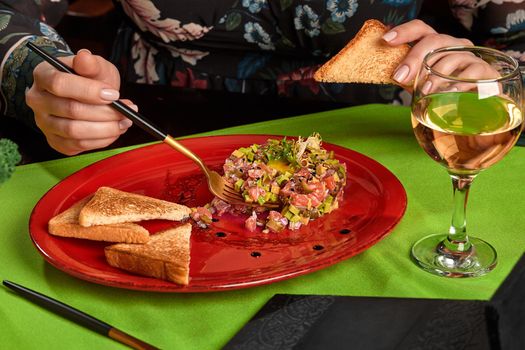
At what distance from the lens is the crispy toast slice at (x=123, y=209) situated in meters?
1.10

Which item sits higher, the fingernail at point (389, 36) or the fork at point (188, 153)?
the fingernail at point (389, 36)

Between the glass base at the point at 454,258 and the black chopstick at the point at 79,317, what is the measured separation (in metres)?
0.41

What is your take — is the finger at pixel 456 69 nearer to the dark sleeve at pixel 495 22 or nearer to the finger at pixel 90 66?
the finger at pixel 90 66

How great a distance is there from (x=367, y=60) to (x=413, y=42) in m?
0.13

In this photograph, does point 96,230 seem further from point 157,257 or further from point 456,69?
point 456,69

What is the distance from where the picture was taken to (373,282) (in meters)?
1.04

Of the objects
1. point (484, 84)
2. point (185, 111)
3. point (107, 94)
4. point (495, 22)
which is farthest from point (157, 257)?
point (495, 22)

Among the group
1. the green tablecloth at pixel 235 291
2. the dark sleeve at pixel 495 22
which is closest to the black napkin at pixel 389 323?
the green tablecloth at pixel 235 291

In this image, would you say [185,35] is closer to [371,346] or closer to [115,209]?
[115,209]

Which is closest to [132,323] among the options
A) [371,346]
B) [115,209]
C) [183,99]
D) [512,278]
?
[115,209]

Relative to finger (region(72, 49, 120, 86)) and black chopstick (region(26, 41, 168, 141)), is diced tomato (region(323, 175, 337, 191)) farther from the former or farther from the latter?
finger (region(72, 49, 120, 86))

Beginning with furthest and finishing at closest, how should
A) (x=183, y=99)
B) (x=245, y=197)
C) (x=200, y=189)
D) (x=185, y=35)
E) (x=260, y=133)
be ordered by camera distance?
(x=185, y=35)
(x=183, y=99)
(x=260, y=133)
(x=200, y=189)
(x=245, y=197)

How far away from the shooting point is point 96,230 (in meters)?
1.09

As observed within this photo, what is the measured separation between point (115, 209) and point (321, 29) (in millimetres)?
1018
